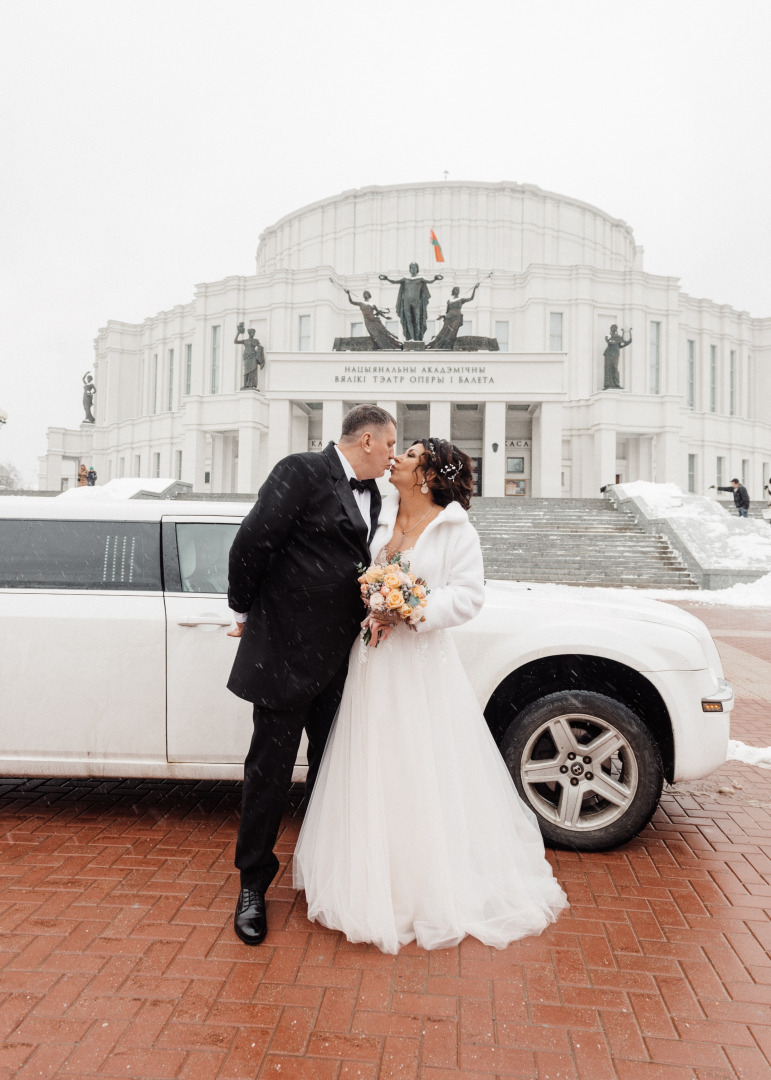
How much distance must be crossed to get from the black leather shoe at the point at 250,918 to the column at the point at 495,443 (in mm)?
28129

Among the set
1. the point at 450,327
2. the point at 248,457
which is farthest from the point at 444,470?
the point at 248,457

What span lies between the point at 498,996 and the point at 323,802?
88cm

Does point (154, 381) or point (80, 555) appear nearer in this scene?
point (80, 555)

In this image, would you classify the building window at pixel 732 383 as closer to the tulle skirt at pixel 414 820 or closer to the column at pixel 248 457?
the column at pixel 248 457

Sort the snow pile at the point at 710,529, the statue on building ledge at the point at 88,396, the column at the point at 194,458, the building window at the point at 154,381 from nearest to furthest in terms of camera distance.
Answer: the snow pile at the point at 710,529
the column at the point at 194,458
the building window at the point at 154,381
the statue on building ledge at the point at 88,396

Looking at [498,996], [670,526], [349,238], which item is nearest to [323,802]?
[498,996]

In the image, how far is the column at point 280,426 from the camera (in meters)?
31.8

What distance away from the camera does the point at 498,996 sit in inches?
88.1

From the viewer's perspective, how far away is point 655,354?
4816 centimetres

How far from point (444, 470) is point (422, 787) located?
1223mm

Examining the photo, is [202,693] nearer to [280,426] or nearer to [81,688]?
[81,688]

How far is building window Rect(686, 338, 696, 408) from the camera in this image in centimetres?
5056

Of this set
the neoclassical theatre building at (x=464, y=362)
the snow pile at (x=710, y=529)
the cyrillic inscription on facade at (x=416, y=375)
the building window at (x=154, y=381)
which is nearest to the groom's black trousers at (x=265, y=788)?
the snow pile at (x=710, y=529)

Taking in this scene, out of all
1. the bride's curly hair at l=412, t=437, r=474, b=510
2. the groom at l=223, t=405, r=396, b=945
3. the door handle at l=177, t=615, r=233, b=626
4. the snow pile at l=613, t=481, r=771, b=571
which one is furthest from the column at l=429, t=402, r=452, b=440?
the groom at l=223, t=405, r=396, b=945
